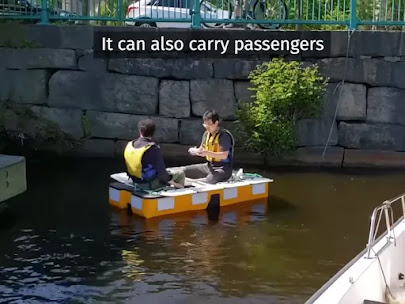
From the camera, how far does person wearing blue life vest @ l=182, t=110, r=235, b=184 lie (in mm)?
10195

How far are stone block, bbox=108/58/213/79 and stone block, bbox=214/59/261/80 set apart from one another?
12cm

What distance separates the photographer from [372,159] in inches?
500

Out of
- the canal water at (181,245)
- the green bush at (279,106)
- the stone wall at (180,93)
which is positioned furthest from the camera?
the stone wall at (180,93)

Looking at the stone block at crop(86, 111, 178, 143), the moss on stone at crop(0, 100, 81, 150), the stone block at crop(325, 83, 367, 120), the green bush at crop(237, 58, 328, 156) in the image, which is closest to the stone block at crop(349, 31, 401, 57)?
the stone block at crop(325, 83, 367, 120)

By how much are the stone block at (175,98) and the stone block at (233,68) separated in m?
0.53

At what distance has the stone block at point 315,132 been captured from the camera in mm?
12734

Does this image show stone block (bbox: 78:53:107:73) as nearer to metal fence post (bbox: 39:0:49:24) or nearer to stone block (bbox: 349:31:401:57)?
metal fence post (bbox: 39:0:49:24)

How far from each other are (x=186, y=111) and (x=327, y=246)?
497 centimetres

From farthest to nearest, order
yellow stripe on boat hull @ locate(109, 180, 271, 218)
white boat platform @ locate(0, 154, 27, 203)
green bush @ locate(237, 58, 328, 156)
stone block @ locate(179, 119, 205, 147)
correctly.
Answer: stone block @ locate(179, 119, 205, 147) → green bush @ locate(237, 58, 328, 156) → yellow stripe on boat hull @ locate(109, 180, 271, 218) → white boat platform @ locate(0, 154, 27, 203)

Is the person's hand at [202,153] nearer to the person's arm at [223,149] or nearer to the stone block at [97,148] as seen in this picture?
the person's arm at [223,149]

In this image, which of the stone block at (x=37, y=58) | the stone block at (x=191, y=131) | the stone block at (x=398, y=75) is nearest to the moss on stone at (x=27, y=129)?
the stone block at (x=37, y=58)

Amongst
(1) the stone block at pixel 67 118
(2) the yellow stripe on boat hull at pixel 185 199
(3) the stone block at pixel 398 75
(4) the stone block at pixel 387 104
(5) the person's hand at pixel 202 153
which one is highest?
(3) the stone block at pixel 398 75

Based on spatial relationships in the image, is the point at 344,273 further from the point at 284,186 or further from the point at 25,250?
the point at 284,186

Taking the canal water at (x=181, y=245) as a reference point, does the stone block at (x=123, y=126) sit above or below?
above
